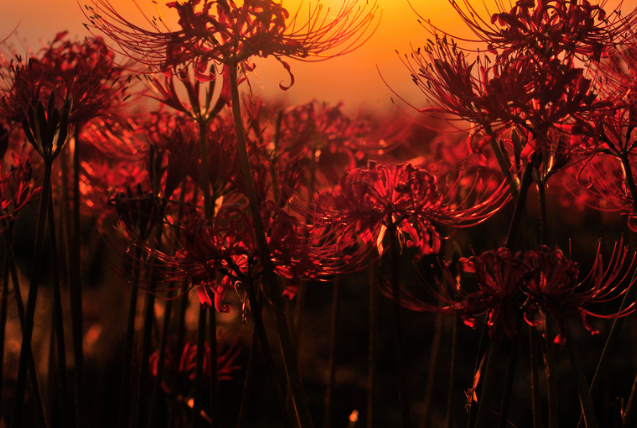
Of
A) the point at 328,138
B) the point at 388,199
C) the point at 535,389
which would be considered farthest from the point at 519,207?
the point at 328,138

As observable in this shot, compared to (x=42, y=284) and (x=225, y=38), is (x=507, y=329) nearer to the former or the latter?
(x=225, y=38)

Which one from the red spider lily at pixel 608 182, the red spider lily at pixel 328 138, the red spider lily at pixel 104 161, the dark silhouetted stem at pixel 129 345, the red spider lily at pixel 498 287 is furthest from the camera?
the red spider lily at pixel 328 138

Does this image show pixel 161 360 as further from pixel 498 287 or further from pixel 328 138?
pixel 328 138

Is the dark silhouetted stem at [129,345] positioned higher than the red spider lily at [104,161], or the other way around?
the red spider lily at [104,161]

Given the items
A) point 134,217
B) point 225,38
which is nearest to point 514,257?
point 225,38

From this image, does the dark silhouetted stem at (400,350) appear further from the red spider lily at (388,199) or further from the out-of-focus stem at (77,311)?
the out-of-focus stem at (77,311)

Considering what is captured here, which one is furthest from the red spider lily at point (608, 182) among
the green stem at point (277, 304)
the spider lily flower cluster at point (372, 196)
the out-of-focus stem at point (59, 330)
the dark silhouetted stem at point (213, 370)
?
the out-of-focus stem at point (59, 330)

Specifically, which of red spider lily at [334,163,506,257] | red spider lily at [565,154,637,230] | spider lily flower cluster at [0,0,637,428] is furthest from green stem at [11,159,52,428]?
red spider lily at [565,154,637,230]

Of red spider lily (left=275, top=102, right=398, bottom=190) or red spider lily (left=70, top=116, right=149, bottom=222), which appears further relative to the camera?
red spider lily (left=275, top=102, right=398, bottom=190)

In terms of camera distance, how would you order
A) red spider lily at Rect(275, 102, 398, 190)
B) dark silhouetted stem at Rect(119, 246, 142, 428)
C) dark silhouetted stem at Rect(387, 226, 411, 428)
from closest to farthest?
dark silhouetted stem at Rect(387, 226, 411, 428) → dark silhouetted stem at Rect(119, 246, 142, 428) → red spider lily at Rect(275, 102, 398, 190)

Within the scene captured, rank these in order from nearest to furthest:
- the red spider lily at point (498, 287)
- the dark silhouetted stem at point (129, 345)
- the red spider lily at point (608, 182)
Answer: the red spider lily at point (498, 287), the red spider lily at point (608, 182), the dark silhouetted stem at point (129, 345)

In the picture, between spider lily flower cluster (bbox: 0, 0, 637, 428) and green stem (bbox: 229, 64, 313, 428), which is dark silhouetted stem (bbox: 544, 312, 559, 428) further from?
green stem (bbox: 229, 64, 313, 428)
